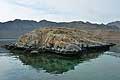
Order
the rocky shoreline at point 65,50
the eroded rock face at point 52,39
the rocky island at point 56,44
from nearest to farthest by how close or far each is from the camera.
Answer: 1. the rocky shoreline at point 65,50
2. the rocky island at point 56,44
3. the eroded rock face at point 52,39

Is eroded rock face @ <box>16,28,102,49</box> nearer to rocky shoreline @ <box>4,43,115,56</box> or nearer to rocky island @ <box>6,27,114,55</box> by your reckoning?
rocky island @ <box>6,27,114,55</box>

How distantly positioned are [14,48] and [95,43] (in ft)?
96.3

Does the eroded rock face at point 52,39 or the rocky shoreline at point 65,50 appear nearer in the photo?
the rocky shoreline at point 65,50

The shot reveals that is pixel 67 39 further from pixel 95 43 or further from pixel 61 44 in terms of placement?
pixel 95 43

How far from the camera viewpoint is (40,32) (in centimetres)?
9881

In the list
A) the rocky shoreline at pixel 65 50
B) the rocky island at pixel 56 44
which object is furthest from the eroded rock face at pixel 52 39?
the rocky shoreline at pixel 65 50

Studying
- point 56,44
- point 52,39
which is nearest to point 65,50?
point 56,44

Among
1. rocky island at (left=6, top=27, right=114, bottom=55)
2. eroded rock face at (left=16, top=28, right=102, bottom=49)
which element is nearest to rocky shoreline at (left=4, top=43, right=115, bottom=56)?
rocky island at (left=6, top=27, right=114, bottom=55)

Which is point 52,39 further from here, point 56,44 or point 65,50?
point 65,50

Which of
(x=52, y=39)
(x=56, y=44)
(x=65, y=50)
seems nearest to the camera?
(x=65, y=50)

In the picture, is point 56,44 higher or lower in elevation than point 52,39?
lower

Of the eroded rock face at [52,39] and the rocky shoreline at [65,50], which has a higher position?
the eroded rock face at [52,39]

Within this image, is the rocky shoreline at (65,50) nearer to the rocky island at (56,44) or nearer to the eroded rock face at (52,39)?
the rocky island at (56,44)

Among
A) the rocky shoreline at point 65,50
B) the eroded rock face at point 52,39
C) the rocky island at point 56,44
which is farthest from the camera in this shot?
the eroded rock face at point 52,39
